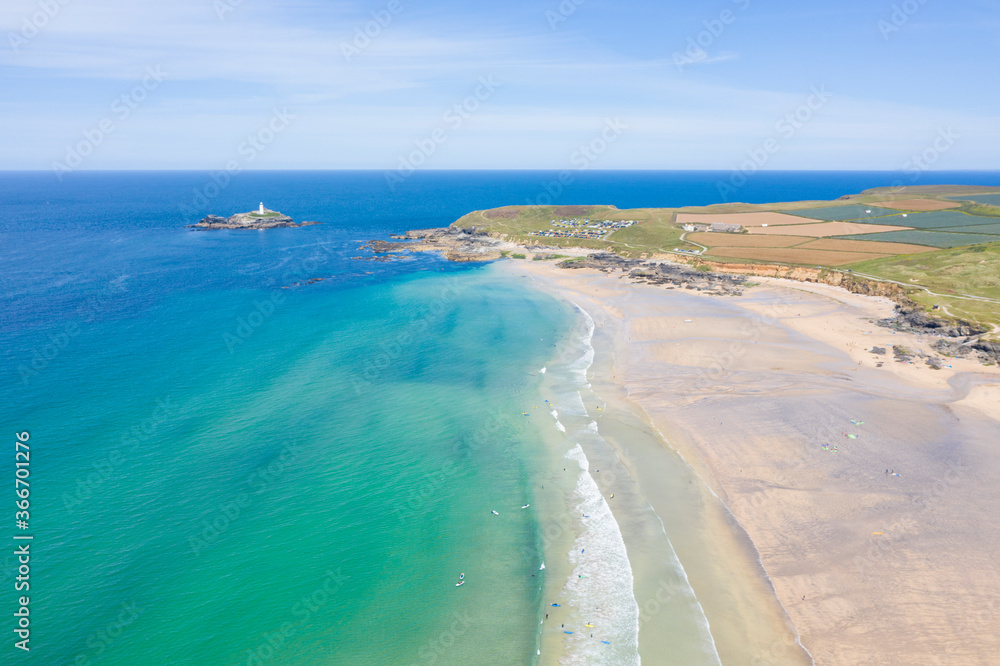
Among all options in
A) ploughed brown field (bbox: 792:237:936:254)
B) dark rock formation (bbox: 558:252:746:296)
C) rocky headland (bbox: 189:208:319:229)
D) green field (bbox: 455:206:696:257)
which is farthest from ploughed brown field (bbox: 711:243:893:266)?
rocky headland (bbox: 189:208:319:229)

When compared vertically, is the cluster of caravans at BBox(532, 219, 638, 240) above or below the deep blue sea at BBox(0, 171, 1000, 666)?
above

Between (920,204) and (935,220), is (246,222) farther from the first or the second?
(920,204)

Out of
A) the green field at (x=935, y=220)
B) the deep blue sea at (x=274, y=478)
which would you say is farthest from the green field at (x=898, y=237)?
the deep blue sea at (x=274, y=478)

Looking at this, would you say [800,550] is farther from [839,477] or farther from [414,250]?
[414,250]

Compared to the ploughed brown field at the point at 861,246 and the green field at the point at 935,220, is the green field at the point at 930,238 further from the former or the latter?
the green field at the point at 935,220

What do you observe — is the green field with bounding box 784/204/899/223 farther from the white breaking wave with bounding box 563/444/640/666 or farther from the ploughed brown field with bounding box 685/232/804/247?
the white breaking wave with bounding box 563/444/640/666

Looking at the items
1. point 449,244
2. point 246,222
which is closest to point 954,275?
point 449,244

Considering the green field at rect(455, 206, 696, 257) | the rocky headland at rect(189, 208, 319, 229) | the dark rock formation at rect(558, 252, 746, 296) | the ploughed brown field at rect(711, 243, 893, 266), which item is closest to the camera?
the dark rock formation at rect(558, 252, 746, 296)
